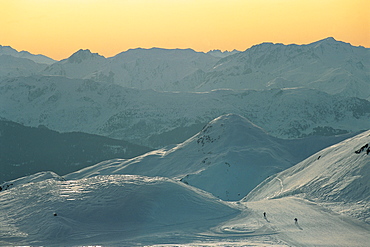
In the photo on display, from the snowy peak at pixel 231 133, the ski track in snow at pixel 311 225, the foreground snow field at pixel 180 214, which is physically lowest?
the ski track in snow at pixel 311 225

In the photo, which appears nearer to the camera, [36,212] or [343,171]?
[36,212]

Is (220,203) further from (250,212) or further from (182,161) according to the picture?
(182,161)

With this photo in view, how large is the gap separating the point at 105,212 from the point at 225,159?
94.4 metres

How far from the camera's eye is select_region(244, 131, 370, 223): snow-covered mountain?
67631 mm

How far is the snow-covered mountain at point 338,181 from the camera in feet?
222

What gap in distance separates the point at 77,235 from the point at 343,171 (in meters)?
40.4

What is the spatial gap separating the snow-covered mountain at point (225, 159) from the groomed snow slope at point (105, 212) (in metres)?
67.6

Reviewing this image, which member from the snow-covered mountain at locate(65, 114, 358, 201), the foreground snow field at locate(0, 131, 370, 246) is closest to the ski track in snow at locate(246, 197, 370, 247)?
the foreground snow field at locate(0, 131, 370, 246)

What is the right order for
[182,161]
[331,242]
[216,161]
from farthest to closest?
[182,161] < [216,161] < [331,242]

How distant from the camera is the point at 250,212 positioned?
2726 inches

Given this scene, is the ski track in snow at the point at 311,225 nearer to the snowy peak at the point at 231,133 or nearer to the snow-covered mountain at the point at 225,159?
the snow-covered mountain at the point at 225,159

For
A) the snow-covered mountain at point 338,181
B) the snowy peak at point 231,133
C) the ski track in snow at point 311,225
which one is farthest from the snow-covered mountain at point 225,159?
the ski track in snow at point 311,225

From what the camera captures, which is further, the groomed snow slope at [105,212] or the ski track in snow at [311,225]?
the groomed snow slope at [105,212]

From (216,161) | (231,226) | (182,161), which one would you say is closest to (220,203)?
(231,226)
